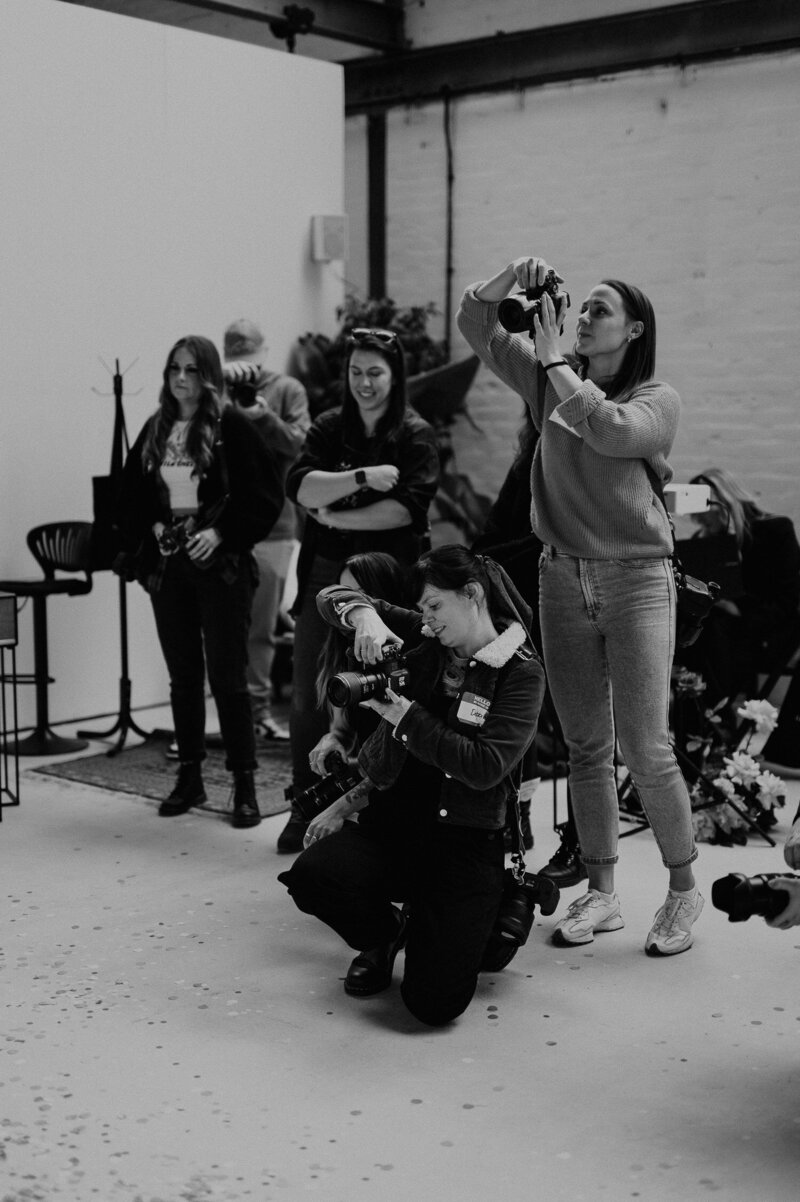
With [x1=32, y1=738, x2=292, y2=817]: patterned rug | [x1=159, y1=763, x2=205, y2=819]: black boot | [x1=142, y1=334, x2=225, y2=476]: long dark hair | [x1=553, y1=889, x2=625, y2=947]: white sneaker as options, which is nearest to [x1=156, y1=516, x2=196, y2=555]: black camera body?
[x1=142, y1=334, x2=225, y2=476]: long dark hair

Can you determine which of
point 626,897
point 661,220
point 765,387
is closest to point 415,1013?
point 626,897

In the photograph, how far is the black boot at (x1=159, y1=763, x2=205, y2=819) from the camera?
448 cm

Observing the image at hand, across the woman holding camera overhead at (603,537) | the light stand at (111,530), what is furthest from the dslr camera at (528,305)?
the light stand at (111,530)

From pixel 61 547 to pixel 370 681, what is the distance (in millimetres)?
2628

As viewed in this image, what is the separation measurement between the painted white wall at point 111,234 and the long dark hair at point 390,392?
180cm

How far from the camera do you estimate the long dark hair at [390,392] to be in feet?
12.9

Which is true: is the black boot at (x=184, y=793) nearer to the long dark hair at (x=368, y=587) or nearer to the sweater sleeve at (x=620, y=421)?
the long dark hair at (x=368, y=587)

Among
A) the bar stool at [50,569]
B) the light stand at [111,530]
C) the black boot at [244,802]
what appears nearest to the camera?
the black boot at [244,802]

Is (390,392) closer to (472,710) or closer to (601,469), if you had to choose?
(601,469)

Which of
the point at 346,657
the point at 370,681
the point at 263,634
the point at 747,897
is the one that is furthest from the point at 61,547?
the point at 747,897

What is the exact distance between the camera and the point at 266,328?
634 cm

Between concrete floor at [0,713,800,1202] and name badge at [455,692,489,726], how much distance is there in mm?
584

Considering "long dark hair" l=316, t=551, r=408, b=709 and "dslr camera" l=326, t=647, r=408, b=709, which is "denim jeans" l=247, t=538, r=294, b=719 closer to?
"long dark hair" l=316, t=551, r=408, b=709

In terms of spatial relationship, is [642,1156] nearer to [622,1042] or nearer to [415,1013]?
[622,1042]
